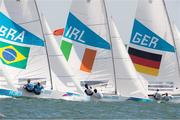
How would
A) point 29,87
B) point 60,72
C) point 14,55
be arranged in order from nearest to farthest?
point 29,87
point 14,55
point 60,72

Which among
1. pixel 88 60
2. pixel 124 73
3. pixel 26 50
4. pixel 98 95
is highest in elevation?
pixel 26 50

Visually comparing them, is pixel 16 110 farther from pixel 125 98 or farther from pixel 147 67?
pixel 147 67

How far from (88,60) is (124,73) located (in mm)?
2449

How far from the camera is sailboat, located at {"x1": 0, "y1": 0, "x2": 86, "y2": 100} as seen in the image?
51312 mm

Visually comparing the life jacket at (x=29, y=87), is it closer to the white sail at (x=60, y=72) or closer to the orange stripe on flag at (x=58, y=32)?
the white sail at (x=60, y=72)

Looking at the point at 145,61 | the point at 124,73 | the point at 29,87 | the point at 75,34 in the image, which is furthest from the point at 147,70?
the point at 29,87

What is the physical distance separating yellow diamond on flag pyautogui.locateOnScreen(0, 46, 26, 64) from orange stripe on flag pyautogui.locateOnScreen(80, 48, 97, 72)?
490cm

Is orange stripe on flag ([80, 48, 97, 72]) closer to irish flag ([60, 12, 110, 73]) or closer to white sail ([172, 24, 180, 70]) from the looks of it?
irish flag ([60, 12, 110, 73])

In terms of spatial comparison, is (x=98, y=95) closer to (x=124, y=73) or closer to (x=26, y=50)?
(x=124, y=73)

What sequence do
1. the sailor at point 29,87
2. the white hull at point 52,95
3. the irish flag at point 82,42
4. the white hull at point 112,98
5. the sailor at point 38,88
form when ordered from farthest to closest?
the irish flag at point 82,42
the white hull at point 112,98
the white hull at point 52,95
the sailor at point 38,88
the sailor at point 29,87

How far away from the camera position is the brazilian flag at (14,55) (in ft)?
168

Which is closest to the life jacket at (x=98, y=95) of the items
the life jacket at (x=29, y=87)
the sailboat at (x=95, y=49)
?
the sailboat at (x=95, y=49)

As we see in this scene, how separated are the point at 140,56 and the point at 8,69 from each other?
10.4 m

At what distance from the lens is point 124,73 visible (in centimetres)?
5428
